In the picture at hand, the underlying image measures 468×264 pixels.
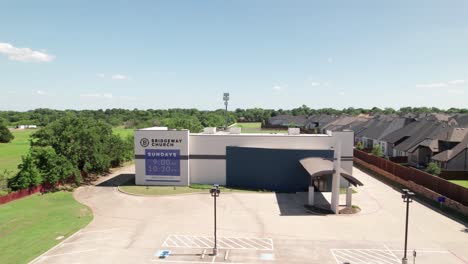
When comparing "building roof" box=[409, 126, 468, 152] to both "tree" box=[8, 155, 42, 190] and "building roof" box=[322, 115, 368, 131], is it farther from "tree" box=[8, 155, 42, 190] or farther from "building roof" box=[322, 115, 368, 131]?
"tree" box=[8, 155, 42, 190]

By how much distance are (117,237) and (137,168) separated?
19.0 m

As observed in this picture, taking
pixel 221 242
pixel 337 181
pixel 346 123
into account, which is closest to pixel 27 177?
pixel 221 242

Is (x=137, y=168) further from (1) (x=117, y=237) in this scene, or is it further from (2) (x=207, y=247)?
(2) (x=207, y=247)

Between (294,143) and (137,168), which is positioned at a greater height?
(294,143)

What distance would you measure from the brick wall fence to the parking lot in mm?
2834

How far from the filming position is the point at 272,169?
134 ft

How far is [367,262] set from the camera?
69.7 feet

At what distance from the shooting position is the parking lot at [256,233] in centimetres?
2198

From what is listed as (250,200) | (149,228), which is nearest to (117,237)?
(149,228)

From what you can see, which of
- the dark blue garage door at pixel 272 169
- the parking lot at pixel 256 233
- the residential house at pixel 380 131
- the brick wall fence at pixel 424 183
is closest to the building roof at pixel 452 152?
the brick wall fence at pixel 424 183

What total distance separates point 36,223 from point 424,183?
40553 millimetres

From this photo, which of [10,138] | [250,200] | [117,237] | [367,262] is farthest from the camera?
[10,138]

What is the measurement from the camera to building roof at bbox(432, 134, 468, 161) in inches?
1840

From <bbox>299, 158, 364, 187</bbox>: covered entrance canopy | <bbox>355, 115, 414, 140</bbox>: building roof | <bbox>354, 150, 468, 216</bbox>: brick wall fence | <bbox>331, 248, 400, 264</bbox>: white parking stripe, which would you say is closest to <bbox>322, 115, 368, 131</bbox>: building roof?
<bbox>355, 115, 414, 140</bbox>: building roof
